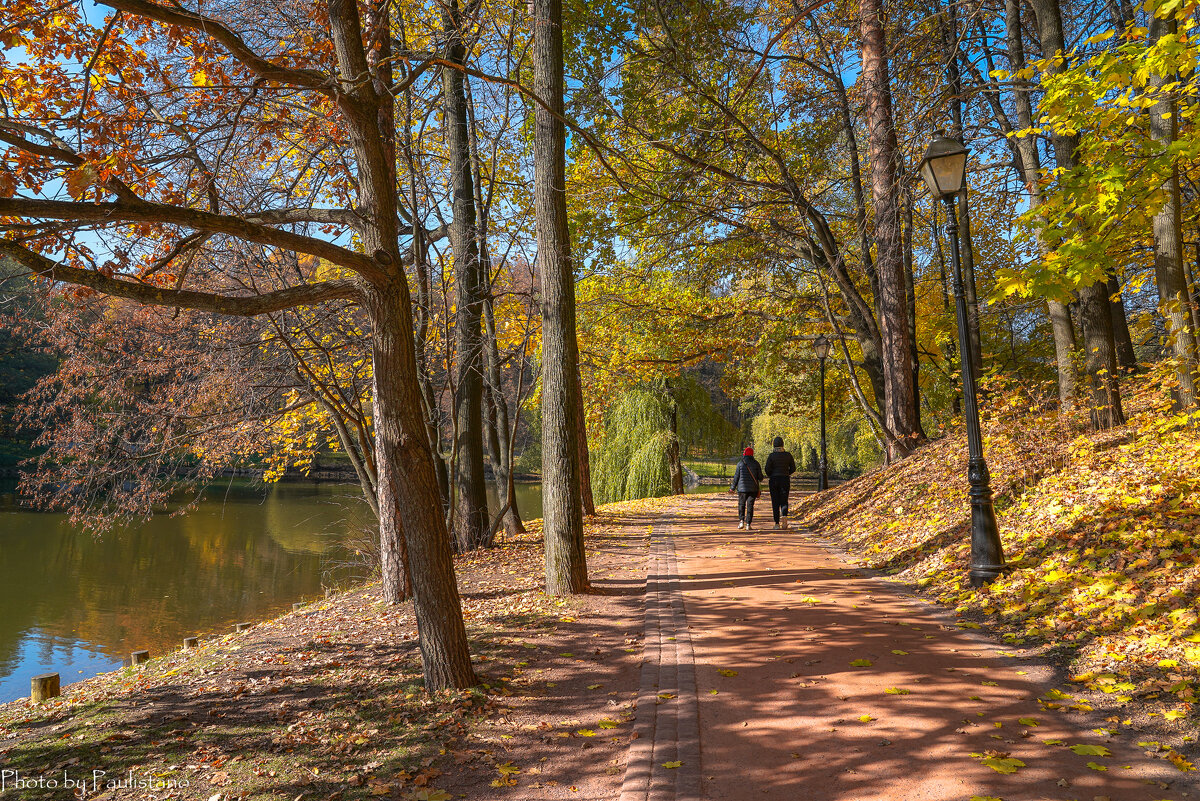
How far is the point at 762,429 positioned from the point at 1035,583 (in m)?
27.2

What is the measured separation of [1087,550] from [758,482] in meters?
7.38

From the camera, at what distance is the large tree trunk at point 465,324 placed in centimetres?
1045

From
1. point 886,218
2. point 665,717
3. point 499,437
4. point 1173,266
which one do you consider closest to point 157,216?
point 665,717

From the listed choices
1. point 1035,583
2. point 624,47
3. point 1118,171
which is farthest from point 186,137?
point 1035,583

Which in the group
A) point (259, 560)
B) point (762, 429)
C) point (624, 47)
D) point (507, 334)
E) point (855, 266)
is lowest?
point (259, 560)

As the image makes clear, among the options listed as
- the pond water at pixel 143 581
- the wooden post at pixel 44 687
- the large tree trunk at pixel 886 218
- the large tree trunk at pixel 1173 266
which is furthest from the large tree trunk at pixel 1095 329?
the wooden post at pixel 44 687

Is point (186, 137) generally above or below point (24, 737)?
above

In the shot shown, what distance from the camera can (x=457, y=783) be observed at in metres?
3.64

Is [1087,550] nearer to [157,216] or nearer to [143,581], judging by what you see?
[157,216]

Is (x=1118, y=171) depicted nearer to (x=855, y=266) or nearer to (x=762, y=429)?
(x=855, y=266)

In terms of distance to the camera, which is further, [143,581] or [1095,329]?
[143,581]

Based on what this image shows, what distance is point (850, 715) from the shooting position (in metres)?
4.22

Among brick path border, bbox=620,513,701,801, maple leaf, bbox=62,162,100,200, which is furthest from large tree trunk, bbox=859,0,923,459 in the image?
maple leaf, bbox=62,162,100,200

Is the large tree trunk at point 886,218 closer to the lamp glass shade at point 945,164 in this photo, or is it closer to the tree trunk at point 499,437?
the lamp glass shade at point 945,164
